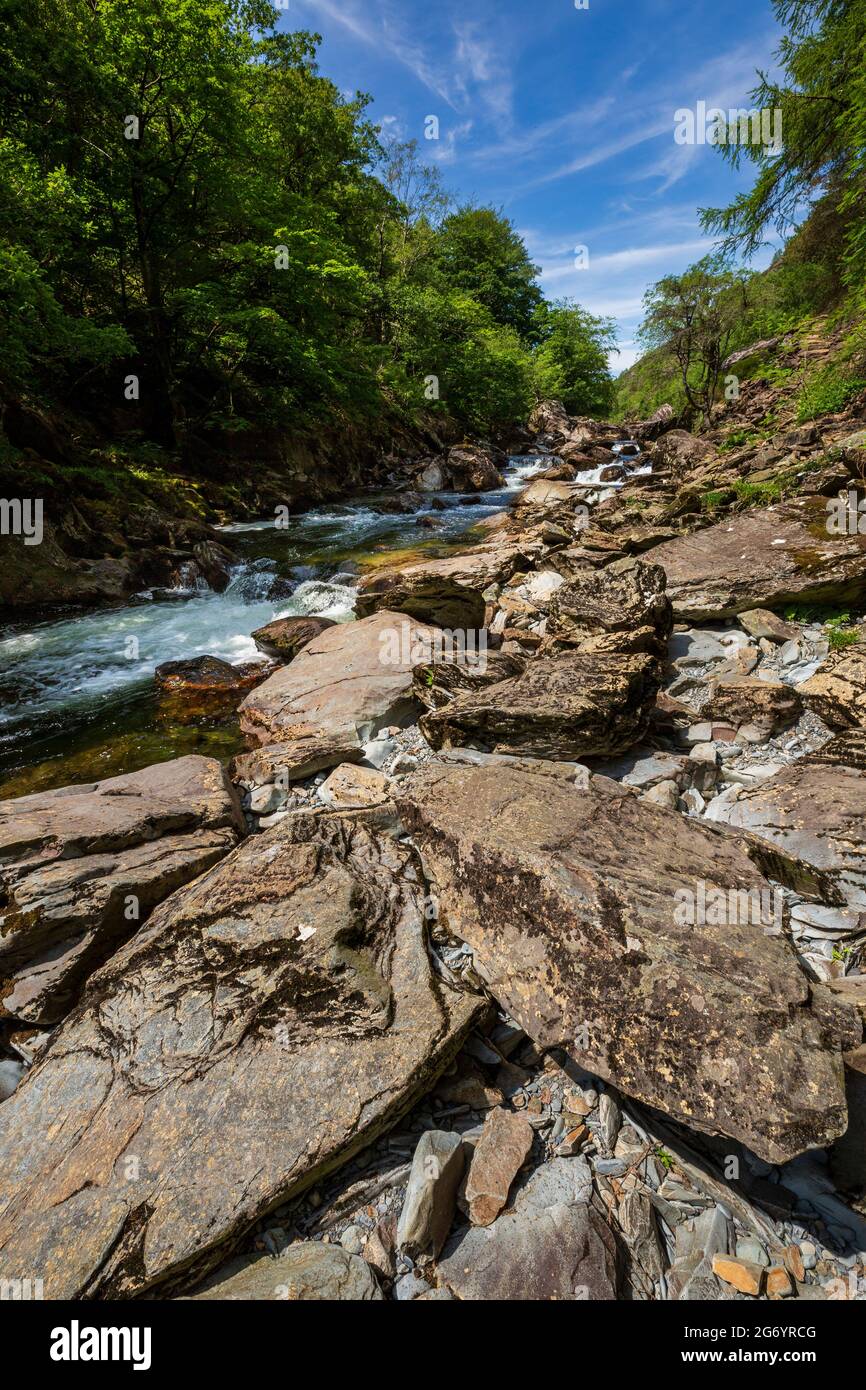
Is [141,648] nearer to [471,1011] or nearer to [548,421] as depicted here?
[471,1011]

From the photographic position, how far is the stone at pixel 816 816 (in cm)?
340

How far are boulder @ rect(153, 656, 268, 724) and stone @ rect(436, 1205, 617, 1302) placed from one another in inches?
255

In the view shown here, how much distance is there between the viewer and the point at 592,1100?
2531 millimetres

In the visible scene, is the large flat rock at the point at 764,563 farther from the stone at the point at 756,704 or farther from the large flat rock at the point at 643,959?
the large flat rock at the point at 643,959

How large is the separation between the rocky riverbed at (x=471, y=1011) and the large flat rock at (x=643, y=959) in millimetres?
14

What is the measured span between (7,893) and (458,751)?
11.4 feet

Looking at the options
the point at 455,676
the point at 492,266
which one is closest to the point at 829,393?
the point at 455,676

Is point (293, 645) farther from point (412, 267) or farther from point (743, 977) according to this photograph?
point (412, 267)

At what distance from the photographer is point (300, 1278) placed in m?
1.97

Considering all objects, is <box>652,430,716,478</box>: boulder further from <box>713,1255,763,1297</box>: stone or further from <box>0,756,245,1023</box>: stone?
<box>713,1255,763,1297</box>: stone

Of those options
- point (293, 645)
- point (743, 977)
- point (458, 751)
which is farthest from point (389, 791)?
point (293, 645)

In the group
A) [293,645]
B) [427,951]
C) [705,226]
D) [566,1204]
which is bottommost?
A: [566,1204]

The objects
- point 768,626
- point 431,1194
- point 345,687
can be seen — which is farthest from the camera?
point 345,687

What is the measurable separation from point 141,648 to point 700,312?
3080cm
